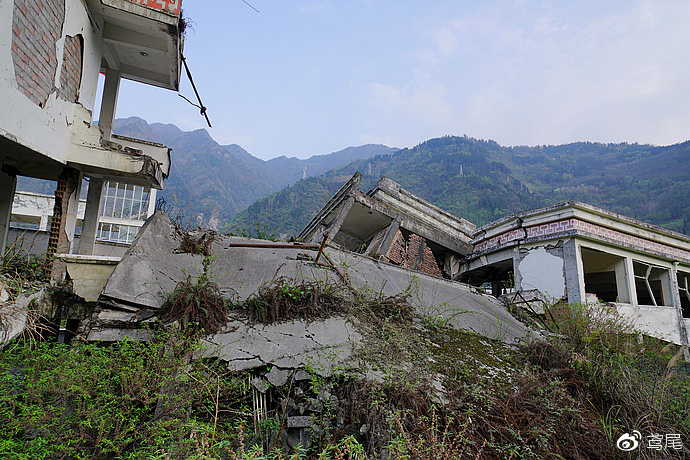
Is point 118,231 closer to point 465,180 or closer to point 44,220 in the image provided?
point 44,220

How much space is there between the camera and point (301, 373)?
12.6 ft

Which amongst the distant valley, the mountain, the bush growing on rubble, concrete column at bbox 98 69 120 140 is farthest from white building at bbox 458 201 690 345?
the mountain

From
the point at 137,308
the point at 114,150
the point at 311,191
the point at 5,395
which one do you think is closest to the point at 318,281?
the point at 137,308

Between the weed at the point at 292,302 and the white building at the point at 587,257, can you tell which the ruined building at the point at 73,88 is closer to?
the weed at the point at 292,302

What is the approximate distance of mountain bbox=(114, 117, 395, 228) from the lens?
70.8 m

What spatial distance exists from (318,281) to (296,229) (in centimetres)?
3690

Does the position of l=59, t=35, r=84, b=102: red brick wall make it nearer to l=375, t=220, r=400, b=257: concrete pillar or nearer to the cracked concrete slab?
the cracked concrete slab

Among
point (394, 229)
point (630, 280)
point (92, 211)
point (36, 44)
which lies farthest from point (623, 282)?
point (36, 44)

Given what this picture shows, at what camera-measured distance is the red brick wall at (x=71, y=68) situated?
6.13 meters

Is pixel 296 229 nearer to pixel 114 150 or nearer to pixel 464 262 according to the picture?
pixel 464 262

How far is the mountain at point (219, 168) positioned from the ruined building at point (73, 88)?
42.9 metres

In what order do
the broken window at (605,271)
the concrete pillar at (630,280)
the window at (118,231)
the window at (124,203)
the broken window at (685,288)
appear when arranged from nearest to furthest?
the concrete pillar at (630,280), the broken window at (605,271), the broken window at (685,288), the window at (118,231), the window at (124,203)

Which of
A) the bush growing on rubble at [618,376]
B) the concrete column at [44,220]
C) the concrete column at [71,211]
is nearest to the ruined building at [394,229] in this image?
the bush growing on rubble at [618,376]

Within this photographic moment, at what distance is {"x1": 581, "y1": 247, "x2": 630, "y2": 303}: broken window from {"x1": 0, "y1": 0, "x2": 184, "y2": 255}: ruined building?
1182 cm
